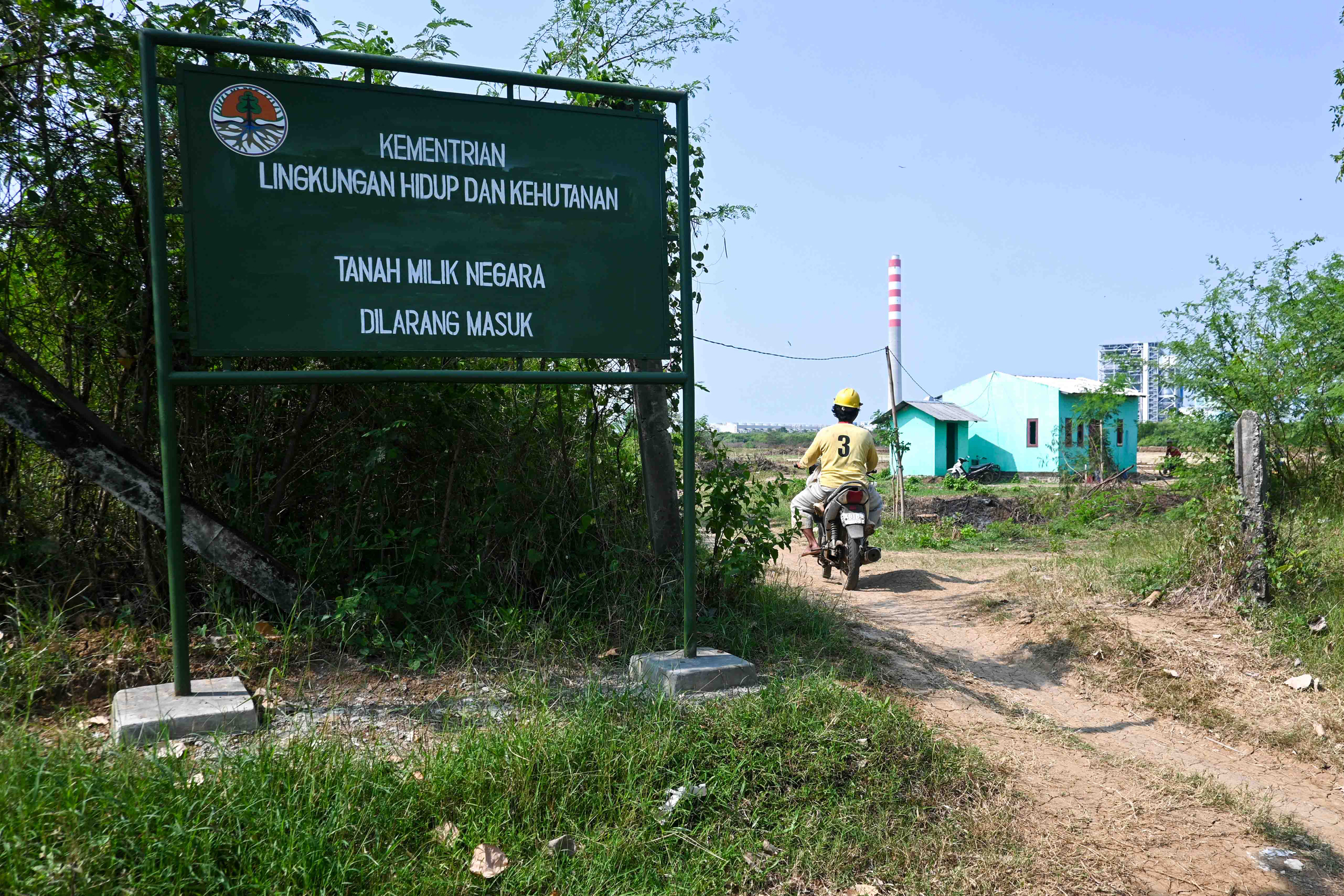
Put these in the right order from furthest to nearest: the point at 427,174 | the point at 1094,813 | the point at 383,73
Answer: the point at 383,73
the point at 427,174
the point at 1094,813

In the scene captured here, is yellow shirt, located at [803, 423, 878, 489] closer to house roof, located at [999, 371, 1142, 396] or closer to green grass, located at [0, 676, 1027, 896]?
green grass, located at [0, 676, 1027, 896]

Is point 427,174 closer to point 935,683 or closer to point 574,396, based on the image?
point 574,396

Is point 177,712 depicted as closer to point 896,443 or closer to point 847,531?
point 847,531

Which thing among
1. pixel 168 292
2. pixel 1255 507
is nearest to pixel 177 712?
pixel 168 292

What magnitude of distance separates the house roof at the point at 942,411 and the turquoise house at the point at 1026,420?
390mm

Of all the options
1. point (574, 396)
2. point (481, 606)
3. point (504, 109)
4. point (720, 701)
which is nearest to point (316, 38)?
point (504, 109)

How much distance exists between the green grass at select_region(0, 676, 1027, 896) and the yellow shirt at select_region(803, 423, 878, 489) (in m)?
4.80

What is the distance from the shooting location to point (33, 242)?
465cm

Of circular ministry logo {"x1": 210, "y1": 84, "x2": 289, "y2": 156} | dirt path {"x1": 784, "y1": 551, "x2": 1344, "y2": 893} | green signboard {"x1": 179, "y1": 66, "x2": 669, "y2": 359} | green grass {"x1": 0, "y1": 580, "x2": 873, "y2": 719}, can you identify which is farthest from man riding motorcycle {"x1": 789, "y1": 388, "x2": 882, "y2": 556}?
circular ministry logo {"x1": 210, "y1": 84, "x2": 289, "y2": 156}

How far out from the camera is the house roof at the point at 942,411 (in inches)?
1346

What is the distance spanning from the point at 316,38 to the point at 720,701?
15.4 feet

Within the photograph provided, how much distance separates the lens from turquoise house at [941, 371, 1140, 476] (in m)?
32.1

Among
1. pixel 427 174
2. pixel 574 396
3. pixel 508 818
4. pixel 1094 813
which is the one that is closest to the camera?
pixel 508 818

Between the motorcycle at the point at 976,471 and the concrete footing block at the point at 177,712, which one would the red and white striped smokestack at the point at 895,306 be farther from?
the concrete footing block at the point at 177,712
